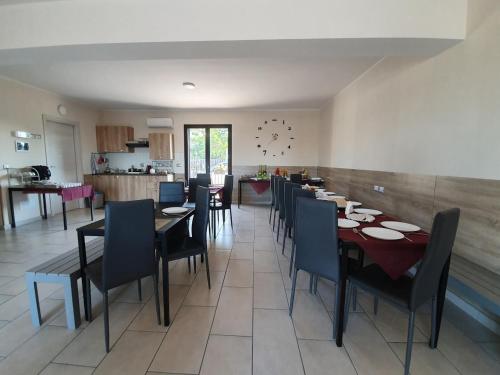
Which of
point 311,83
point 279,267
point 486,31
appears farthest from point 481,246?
point 311,83

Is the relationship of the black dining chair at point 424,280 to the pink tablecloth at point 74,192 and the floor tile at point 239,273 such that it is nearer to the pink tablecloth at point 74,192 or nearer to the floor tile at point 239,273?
the floor tile at point 239,273

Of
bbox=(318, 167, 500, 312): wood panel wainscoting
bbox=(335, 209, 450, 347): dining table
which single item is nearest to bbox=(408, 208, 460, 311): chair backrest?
bbox=(335, 209, 450, 347): dining table

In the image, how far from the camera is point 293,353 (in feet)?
4.73

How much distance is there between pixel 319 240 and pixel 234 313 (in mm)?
926

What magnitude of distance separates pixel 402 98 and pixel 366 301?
219 centimetres

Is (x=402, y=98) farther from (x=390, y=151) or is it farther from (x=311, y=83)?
(x=311, y=83)

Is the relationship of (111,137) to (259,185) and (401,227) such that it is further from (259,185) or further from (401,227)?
(401,227)

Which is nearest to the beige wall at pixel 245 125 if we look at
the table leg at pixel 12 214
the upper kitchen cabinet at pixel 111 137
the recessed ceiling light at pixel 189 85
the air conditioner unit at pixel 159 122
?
the air conditioner unit at pixel 159 122

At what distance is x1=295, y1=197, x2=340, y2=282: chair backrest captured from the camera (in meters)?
1.49

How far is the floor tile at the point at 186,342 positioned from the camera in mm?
1348

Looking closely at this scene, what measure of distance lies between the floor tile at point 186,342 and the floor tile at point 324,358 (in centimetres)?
67

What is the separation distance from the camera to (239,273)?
243cm

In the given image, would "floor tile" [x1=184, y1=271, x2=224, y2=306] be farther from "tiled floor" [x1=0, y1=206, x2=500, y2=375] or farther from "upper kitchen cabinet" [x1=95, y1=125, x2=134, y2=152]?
"upper kitchen cabinet" [x1=95, y1=125, x2=134, y2=152]

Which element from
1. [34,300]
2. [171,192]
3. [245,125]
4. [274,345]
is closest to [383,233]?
[274,345]
